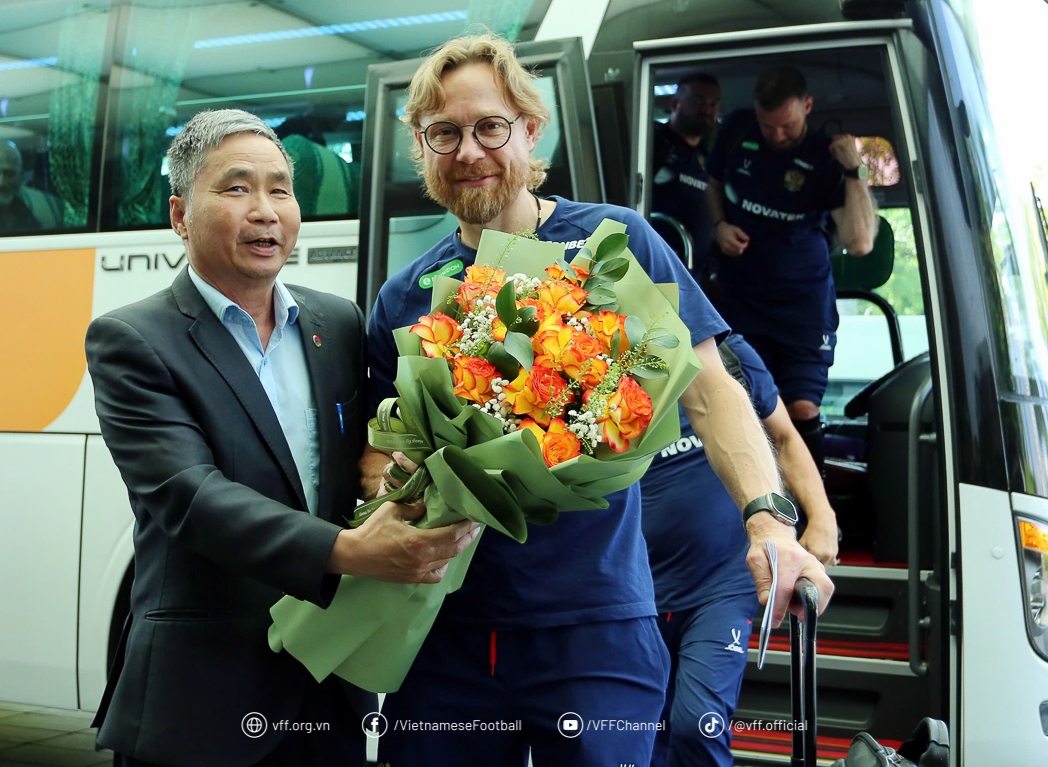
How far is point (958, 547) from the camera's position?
127 inches

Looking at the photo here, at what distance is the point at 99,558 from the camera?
14.1 feet

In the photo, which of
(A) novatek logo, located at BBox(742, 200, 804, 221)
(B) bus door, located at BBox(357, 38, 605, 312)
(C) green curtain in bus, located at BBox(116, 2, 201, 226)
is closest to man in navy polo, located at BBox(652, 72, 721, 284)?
(A) novatek logo, located at BBox(742, 200, 804, 221)

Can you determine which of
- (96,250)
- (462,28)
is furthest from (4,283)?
(462,28)

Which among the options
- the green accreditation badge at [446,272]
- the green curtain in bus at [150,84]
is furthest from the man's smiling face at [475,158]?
the green curtain in bus at [150,84]

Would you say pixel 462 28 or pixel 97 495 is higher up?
pixel 462 28

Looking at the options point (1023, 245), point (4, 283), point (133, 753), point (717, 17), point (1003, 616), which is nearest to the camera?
point (133, 753)

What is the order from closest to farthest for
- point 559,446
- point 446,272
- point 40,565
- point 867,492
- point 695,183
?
point 559,446
point 446,272
point 40,565
point 867,492
point 695,183

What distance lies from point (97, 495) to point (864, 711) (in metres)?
3.13

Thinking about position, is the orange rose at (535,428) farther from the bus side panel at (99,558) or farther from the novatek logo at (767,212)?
the novatek logo at (767,212)

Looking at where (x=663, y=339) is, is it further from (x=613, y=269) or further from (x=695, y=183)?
(x=695, y=183)

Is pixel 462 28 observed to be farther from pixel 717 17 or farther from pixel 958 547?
pixel 958 547

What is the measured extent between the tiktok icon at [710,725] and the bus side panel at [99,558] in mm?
2363

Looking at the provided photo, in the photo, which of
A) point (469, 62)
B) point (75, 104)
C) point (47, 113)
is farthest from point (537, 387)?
point (47, 113)

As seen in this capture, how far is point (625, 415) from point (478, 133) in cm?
90
